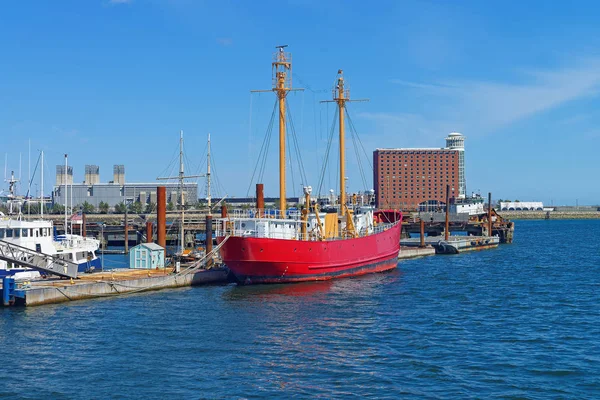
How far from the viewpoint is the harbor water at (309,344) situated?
22.3 m

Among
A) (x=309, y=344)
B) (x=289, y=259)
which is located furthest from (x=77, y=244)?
(x=309, y=344)

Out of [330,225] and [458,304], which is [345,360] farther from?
[330,225]

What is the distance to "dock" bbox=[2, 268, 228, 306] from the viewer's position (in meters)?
35.5

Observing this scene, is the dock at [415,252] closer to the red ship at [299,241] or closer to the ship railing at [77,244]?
the red ship at [299,241]

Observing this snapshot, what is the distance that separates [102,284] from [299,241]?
1308 centimetres

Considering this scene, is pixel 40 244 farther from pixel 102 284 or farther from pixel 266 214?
pixel 266 214

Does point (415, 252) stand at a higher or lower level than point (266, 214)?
lower

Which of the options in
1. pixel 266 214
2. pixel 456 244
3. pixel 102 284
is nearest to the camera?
pixel 102 284

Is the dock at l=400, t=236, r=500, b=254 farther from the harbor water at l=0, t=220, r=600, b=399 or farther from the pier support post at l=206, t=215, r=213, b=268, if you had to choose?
the pier support post at l=206, t=215, r=213, b=268

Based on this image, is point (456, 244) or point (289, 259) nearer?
point (289, 259)

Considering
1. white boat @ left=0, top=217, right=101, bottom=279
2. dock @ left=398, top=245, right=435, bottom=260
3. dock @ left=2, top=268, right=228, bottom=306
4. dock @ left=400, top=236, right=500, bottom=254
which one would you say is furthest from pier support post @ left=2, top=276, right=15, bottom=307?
dock @ left=400, top=236, right=500, bottom=254

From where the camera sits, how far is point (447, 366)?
24766mm

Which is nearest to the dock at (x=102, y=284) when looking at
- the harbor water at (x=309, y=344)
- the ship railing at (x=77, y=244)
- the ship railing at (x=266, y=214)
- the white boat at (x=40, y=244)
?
the harbor water at (x=309, y=344)

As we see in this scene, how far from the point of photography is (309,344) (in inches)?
1106
